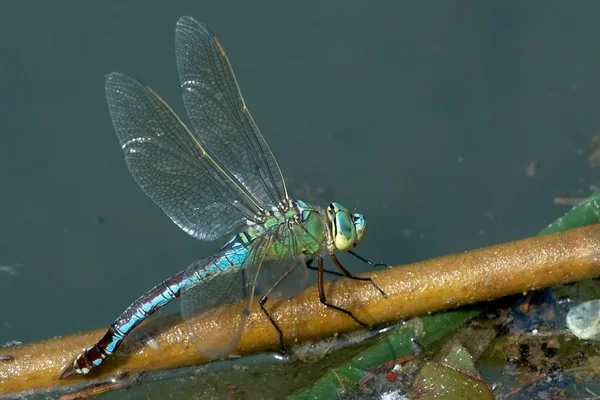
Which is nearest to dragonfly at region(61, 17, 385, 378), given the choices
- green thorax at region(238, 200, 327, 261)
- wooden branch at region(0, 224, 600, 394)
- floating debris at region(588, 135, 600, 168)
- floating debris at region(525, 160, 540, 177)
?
green thorax at region(238, 200, 327, 261)

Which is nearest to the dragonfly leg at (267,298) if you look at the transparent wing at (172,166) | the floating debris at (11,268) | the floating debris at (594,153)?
the transparent wing at (172,166)

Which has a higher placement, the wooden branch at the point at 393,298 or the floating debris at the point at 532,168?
the wooden branch at the point at 393,298

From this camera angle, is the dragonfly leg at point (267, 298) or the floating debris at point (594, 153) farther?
the floating debris at point (594, 153)

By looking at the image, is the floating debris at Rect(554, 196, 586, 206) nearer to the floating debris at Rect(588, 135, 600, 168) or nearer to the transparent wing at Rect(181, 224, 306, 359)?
the floating debris at Rect(588, 135, 600, 168)

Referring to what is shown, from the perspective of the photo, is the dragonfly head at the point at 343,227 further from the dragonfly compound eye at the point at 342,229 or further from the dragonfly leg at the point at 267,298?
the dragonfly leg at the point at 267,298

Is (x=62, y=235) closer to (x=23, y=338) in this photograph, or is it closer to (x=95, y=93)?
(x=23, y=338)

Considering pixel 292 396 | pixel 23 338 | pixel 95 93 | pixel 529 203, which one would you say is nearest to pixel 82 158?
pixel 95 93

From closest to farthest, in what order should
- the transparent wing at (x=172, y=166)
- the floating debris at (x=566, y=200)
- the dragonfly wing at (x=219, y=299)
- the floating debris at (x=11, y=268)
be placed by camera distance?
1. the dragonfly wing at (x=219, y=299)
2. the transparent wing at (x=172, y=166)
3. the floating debris at (x=11, y=268)
4. the floating debris at (x=566, y=200)

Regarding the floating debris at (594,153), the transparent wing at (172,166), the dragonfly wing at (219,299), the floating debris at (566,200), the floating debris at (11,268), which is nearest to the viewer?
the dragonfly wing at (219,299)
